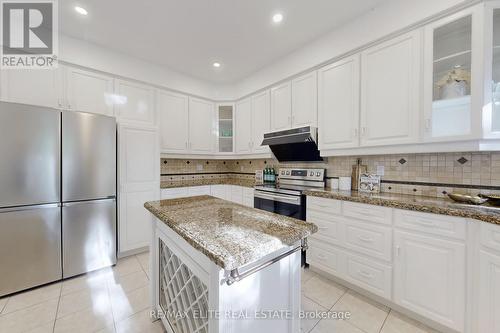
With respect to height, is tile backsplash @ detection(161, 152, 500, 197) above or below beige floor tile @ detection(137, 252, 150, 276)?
above

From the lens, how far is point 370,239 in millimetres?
1820

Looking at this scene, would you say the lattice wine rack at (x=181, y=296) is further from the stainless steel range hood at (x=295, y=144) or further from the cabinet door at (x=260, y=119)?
the cabinet door at (x=260, y=119)

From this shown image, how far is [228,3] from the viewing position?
6.19ft

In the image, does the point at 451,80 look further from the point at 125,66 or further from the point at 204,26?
the point at 125,66

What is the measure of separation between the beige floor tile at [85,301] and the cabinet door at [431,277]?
2.45 m

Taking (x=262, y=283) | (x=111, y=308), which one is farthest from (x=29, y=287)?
(x=262, y=283)

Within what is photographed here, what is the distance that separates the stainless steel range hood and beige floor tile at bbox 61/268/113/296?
8.29ft

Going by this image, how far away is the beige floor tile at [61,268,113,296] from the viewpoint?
6.54ft

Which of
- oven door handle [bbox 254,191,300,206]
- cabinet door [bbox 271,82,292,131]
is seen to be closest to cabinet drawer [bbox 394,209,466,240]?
oven door handle [bbox 254,191,300,206]

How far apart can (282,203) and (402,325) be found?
147cm

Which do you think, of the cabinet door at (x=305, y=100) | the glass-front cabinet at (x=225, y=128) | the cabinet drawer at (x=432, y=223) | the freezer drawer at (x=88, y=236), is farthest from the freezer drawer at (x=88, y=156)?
the cabinet drawer at (x=432, y=223)

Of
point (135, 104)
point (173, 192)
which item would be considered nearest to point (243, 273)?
point (173, 192)

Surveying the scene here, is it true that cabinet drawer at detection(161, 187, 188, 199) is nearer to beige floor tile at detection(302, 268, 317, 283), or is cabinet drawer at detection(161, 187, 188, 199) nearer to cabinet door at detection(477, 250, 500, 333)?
beige floor tile at detection(302, 268, 317, 283)

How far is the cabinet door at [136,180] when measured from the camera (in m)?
2.60
